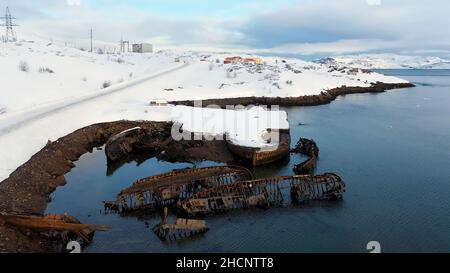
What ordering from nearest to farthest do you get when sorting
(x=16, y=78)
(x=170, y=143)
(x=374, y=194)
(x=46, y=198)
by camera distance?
1. (x=46, y=198)
2. (x=374, y=194)
3. (x=170, y=143)
4. (x=16, y=78)

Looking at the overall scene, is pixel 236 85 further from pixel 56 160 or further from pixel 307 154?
pixel 56 160

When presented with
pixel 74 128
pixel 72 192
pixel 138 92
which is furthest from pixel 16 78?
pixel 72 192

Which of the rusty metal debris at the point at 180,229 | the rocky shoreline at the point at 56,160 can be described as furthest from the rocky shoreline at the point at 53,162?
the rusty metal debris at the point at 180,229

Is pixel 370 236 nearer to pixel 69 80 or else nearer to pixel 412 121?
pixel 412 121

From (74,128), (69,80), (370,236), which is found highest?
(69,80)

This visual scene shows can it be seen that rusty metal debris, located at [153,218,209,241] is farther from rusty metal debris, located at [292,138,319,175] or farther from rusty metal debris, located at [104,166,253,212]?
rusty metal debris, located at [292,138,319,175]

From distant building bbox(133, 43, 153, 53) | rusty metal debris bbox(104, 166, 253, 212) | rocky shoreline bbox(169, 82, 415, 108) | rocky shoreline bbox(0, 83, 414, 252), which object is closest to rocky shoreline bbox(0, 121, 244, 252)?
rocky shoreline bbox(0, 83, 414, 252)

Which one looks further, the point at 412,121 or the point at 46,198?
the point at 412,121
